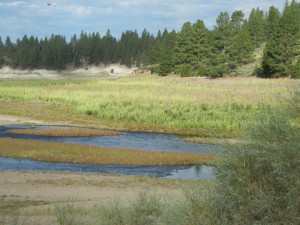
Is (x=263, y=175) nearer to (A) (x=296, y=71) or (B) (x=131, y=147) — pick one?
(B) (x=131, y=147)

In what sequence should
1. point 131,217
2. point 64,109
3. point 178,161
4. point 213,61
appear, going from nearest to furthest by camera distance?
point 131,217, point 178,161, point 64,109, point 213,61

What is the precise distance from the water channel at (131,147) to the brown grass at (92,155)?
897mm

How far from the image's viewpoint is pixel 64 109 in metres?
61.9

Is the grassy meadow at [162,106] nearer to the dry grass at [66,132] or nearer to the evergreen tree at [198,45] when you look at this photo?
the dry grass at [66,132]

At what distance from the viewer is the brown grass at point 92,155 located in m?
31.7

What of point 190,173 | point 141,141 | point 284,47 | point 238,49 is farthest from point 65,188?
point 238,49

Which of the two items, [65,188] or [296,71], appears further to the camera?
[296,71]

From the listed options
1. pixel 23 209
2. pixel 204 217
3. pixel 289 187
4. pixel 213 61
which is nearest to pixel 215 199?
pixel 204 217

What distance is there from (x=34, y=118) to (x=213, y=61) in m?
44.7

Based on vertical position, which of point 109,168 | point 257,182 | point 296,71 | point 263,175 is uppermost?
point 296,71

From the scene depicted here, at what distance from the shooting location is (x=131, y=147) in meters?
38.1

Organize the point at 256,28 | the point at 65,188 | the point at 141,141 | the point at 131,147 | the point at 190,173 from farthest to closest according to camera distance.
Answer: the point at 256,28
the point at 141,141
the point at 131,147
the point at 190,173
the point at 65,188

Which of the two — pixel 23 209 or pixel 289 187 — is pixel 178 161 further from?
pixel 289 187

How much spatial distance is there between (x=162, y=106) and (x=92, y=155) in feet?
88.3
